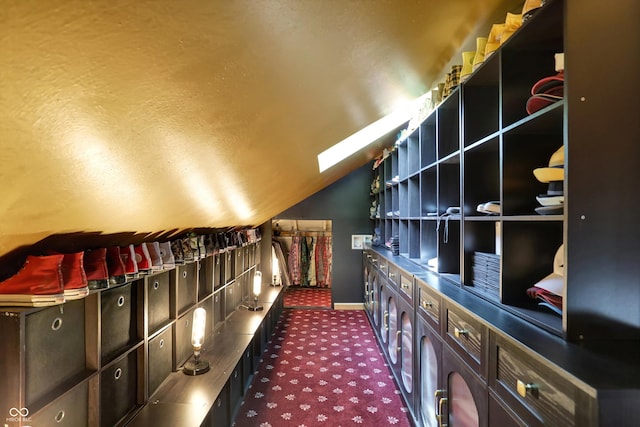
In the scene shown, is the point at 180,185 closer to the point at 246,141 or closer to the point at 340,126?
the point at 246,141

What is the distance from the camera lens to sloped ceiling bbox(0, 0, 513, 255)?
47cm

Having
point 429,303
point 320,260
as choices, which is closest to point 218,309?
point 429,303

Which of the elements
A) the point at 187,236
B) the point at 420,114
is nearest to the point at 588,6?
the point at 420,114

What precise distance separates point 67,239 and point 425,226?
217cm

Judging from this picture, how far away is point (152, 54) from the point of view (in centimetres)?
54

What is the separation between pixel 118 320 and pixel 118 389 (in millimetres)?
304

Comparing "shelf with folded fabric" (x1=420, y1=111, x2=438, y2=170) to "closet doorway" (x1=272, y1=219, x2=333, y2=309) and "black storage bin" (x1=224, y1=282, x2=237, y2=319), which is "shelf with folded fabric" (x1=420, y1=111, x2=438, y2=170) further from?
"closet doorway" (x1=272, y1=219, x2=333, y2=309)

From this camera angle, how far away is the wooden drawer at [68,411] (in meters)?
1.07

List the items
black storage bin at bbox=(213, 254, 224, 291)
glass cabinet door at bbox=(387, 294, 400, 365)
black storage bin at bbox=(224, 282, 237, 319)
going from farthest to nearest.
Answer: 1. black storage bin at bbox=(224, 282, 237, 319)
2. black storage bin at bbox=(213, 254, 224, 291)
3. glass cabinet door at bbox=(387, 294, 400, 365)

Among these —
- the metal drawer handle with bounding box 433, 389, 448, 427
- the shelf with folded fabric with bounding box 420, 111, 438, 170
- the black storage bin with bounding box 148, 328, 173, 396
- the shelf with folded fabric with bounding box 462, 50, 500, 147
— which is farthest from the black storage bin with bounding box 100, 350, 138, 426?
the shelf with folded fabric with bounding box 420, 111, 438, 170

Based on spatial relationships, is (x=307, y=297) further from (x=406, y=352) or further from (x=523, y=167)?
(x=523, y=167)

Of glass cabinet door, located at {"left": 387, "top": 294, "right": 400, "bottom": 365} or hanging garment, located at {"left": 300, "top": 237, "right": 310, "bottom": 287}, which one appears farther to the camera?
hanging garment, located at {"left": 300, "top": 237, "right": 310, "bottom": 287}

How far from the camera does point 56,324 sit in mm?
1155

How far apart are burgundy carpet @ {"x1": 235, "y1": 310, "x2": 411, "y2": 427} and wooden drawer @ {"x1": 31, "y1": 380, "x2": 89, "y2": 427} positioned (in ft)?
Answer: 4.12
